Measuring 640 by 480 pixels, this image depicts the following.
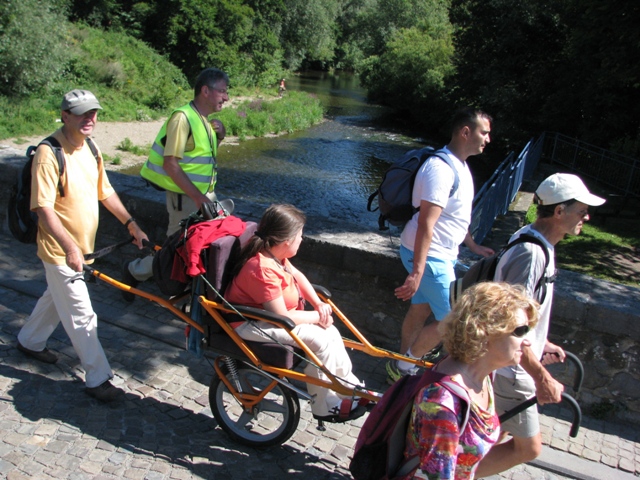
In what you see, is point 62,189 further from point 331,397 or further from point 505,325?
point 505,325

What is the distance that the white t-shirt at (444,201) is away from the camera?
371cm

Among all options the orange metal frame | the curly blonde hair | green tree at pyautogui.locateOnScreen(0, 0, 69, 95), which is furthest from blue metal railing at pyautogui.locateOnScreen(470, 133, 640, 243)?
green tree at pyautogui.locateOnScreen(0, 0, 69, 95)

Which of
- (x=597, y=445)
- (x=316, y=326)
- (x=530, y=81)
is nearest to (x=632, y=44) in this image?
(x=530, y=81)

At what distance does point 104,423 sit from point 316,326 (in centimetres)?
145

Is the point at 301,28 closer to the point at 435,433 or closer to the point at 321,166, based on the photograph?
the point at 321,166

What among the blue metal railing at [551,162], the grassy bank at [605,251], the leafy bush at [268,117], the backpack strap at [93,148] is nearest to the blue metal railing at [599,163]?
the blue metal railing at [551,162]

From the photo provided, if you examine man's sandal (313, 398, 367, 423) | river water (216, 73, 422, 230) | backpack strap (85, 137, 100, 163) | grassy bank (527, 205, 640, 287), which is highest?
backpack strap (85, 137, 100, 163)

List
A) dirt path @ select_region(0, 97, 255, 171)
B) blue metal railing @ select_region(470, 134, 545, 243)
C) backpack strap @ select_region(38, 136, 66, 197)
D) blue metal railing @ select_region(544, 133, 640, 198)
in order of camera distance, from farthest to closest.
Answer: dirt path @ select_region(0, 97, 255, 171) < blue metal railing @ select_region(544, 133, 640, 198) < blue metal railing @ select_region(470, 134, 545, 243) < backpack strap @ select_region(38, 136, 66, 197)

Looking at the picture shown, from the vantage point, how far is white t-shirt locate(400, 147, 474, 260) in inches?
146

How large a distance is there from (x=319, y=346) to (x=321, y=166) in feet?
56.2

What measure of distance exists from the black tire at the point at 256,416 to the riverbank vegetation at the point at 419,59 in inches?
497

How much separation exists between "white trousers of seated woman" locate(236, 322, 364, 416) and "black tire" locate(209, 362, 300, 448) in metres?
0.17

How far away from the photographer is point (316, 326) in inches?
134

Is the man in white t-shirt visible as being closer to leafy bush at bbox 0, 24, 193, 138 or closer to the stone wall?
the stone wall
